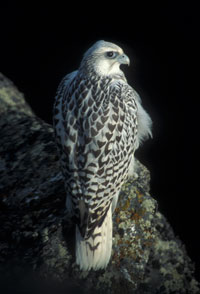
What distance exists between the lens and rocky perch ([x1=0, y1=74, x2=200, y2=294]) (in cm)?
271

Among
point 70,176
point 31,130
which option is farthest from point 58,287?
point 31,130

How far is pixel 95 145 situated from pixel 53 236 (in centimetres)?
81

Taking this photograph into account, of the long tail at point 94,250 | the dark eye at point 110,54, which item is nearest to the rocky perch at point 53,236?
the long tail at point 94,250

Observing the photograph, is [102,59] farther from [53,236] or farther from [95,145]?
[53,236]

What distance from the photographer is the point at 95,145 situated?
2680 mm

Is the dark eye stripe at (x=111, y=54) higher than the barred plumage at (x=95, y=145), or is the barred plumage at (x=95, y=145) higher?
the dark eye stripe at (x=111, y=54)

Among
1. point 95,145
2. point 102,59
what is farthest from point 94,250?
point 102,59

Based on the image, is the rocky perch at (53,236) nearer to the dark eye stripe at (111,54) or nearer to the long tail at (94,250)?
the long tail at (94,250)

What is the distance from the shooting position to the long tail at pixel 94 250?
8.80ft

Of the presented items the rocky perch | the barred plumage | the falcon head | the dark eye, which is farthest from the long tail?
the dark eye

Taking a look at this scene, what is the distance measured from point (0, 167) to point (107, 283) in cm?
146

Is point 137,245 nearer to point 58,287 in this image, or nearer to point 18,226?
point 58,287

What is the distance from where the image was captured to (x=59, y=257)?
2756mm

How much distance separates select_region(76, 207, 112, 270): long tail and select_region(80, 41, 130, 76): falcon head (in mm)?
1252
